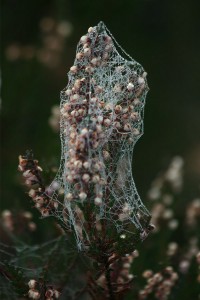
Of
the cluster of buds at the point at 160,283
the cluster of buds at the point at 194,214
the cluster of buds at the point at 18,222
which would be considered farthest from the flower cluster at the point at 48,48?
the cluster of buds at the point at 160,283

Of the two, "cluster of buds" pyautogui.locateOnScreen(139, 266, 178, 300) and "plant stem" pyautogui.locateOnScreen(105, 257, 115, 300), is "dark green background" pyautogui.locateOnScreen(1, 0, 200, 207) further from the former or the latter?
"plant stem" pyautogui.locateOnScreen(105, 257, 115, 300)


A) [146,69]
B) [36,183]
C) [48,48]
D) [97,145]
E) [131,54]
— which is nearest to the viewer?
[97,145]

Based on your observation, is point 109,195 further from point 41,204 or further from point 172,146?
point 172,146

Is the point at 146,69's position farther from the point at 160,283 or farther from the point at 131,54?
the point at 160,283

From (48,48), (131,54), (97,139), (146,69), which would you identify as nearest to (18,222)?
(97,139)

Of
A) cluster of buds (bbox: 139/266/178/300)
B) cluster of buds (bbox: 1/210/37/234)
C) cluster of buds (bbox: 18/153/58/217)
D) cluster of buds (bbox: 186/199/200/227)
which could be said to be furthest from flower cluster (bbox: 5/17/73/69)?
cluster of buds (bbox: 18/153/58/217)
